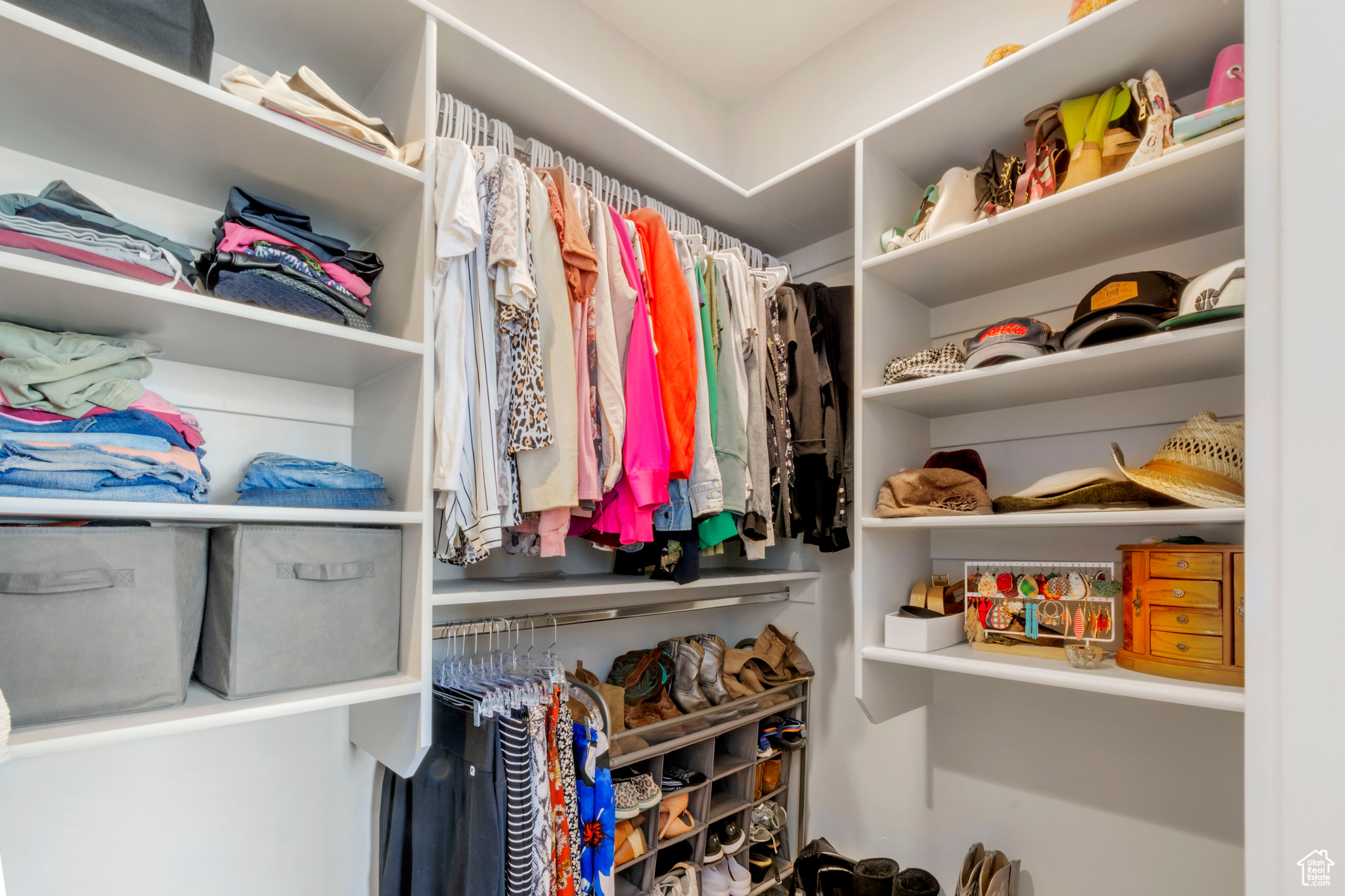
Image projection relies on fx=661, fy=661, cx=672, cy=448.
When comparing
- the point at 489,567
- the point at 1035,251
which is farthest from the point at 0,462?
the point at 1035,251

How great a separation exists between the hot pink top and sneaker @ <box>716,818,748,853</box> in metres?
1.15

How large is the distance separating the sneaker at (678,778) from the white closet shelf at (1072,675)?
0.66m

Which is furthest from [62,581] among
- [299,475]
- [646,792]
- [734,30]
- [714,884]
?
[734,30]

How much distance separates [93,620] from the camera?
989 millimetres

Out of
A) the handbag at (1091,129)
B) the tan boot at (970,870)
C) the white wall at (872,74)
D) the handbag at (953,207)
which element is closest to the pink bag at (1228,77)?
the handbag at (1091,129)

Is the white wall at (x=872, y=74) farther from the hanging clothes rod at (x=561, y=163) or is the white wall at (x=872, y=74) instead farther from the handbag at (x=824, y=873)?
the handbag at (x=824, y=873)

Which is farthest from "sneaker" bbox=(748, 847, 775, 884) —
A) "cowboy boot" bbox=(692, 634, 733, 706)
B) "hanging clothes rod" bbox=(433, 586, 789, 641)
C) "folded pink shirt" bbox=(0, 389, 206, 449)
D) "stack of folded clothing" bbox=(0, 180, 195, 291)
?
"stack of folded clothing" bbox=(0, 180, 195, 291)

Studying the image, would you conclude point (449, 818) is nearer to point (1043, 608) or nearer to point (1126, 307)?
point (1043, 608)

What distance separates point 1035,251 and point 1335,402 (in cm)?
137

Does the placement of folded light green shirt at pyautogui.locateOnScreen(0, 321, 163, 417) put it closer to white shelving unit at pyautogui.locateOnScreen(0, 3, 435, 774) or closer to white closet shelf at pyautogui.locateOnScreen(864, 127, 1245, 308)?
white shelving unit at pyautogui.locateOnScreen(0, 3, 435, 774)

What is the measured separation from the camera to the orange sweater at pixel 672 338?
62.1 inches

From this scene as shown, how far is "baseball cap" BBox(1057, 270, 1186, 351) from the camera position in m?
1.34

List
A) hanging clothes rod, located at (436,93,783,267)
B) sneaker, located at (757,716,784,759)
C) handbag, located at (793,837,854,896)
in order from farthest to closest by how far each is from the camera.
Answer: sneaker, located at (757,716,784,759) < handbag, located at (793,837,854,896) < hanging clothes rod, located at (436,93,783,267)
